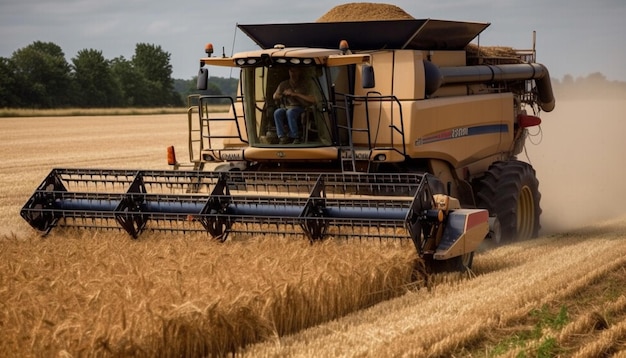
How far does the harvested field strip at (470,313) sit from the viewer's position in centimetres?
509

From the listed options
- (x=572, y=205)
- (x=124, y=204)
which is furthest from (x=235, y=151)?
(x=572, y=205)

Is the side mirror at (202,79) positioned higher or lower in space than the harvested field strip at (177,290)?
higher

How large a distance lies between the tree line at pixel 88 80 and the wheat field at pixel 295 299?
38.8 meters

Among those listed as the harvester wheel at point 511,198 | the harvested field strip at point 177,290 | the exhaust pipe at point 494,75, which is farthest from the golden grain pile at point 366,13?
the harvested field strip at point 177,290

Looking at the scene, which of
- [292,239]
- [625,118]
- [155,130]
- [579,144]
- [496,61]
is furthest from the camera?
[155,130]

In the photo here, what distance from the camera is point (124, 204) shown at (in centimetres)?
789

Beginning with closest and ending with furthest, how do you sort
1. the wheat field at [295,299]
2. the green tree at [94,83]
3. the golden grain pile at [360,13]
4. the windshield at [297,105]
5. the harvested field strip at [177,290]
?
the harvested field strip at [177,290] < the wheat field at [295,299] < the windshield at [297,105] < the golden grain pile at [360,13] < the green tree at [94,83]

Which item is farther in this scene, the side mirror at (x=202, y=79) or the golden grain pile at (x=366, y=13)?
the golden grain pile at (x=366, y=13)

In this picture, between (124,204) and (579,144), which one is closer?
(124,204)

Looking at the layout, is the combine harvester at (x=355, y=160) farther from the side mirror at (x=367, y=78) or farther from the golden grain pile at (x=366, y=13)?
the golden grain pile at (x=366, y=13)

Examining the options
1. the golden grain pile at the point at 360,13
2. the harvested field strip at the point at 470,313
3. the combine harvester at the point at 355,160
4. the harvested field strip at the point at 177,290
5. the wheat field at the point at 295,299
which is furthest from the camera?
the golden grain pile at the point at 360,13

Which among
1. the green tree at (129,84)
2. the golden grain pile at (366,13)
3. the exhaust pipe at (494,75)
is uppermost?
the golden grain pile at (366,13)

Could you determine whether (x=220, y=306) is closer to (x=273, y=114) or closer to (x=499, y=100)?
(x=273, y=114)

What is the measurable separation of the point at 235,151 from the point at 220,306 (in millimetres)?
3727
